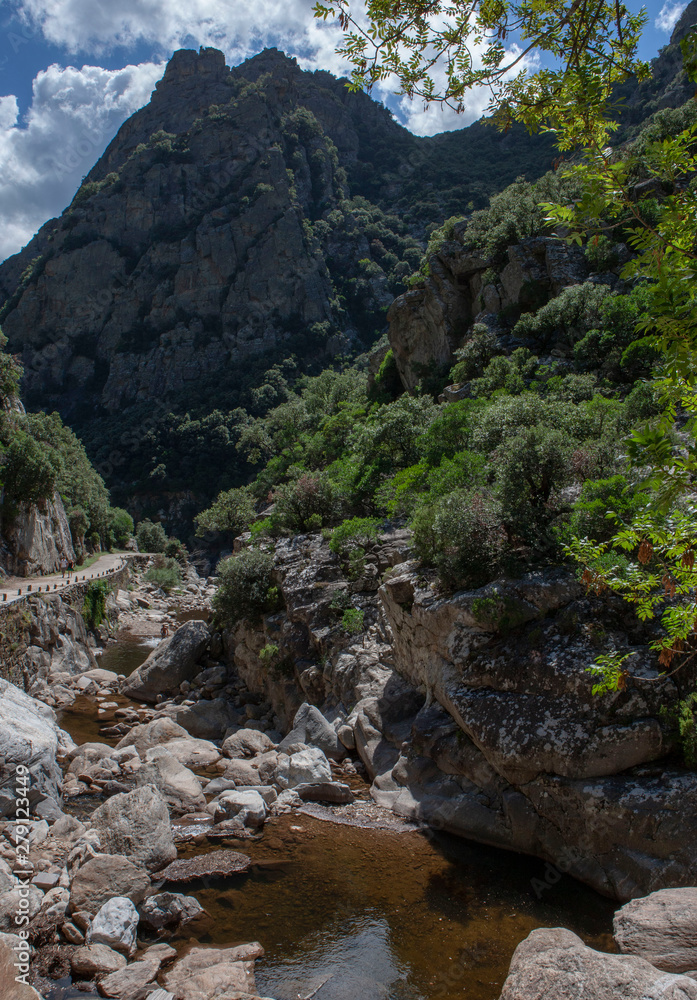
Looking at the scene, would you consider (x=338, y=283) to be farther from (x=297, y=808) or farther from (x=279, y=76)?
(x=297, y=808)

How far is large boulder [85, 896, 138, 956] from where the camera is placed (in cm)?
588

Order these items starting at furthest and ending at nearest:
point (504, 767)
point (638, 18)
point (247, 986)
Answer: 1. point (504, 767)
2. point (247, 986)
3. point (638, 18)

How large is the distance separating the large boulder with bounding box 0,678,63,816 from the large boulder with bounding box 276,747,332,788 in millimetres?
4014

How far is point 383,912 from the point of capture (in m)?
6.48

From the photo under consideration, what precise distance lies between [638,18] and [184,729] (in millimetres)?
15184

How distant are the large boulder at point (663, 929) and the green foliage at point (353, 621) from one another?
27.4ft

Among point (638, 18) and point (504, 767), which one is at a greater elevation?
point (638, 18)

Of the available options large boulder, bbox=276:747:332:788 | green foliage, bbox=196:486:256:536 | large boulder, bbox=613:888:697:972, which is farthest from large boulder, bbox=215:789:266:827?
green foliage, bbox=196:486:256:536

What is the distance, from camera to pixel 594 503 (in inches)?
338

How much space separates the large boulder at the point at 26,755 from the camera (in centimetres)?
883

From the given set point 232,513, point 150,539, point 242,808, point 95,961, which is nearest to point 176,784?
point 242,808

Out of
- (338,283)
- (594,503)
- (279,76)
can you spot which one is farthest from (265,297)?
(594,503)

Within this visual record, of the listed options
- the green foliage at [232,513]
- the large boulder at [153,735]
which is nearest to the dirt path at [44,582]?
the green foliage at [232,513]

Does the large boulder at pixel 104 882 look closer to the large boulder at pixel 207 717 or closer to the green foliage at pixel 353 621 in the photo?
the green foliage at pixel 353 621
